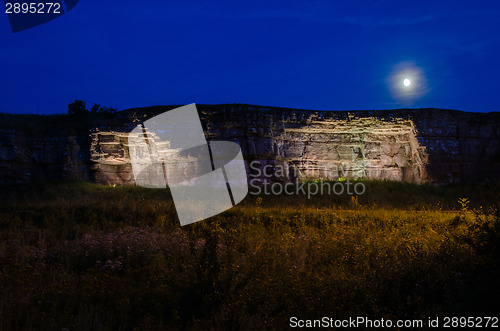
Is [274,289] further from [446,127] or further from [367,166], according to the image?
[446,127]

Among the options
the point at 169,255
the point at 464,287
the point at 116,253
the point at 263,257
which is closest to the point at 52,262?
the point at 116,253

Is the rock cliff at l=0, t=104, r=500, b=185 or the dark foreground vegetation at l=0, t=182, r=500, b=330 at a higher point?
the rock cliff at l=0, t=104, r=500, b=185

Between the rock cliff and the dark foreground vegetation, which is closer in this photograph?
the dark foreground vegetation

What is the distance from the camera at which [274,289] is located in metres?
5.84

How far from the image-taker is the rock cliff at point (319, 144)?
2059 cm

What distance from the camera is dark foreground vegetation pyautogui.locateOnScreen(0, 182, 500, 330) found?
502cm

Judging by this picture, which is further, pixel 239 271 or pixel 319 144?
pixel 319 144

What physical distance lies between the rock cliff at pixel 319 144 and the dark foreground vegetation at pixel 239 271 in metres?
9.17

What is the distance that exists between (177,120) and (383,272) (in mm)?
17523

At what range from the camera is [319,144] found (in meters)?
23.4

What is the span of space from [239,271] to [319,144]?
18141 millimetres

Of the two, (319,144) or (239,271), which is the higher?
(319,144)

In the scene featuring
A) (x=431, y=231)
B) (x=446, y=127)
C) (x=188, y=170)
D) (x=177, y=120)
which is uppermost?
(x=177, y=120)

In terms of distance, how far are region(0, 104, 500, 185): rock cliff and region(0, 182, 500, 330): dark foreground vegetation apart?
917 cm
